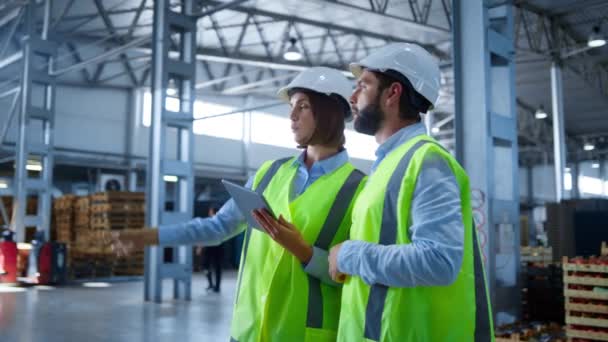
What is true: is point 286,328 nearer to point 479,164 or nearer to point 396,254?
point 396,254

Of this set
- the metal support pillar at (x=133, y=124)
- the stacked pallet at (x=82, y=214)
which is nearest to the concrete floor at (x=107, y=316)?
the stacked pallet at (x=82, y=214)

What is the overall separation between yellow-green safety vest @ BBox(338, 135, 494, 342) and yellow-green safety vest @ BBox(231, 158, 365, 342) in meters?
0.40

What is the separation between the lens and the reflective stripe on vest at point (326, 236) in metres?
2.26

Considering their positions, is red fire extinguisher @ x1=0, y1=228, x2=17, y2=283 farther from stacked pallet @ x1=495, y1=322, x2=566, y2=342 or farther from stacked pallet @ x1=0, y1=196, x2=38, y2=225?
stacked pallet @ x1=495, y1=322, x2=566, y2=342

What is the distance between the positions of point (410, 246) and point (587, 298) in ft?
17.9

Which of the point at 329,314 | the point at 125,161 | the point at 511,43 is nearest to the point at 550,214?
the point at 511,43

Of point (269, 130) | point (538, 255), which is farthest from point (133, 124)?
point (538, 255)

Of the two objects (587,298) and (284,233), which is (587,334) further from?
(284,233)

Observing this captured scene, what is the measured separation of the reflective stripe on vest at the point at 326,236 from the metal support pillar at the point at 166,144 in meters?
9.59

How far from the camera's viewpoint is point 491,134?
647 cm

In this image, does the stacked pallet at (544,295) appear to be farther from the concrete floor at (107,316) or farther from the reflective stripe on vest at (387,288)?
the reflective stripe on vest at (387,288)

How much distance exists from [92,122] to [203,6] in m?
8.15

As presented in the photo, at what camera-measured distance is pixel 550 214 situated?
11.2 metres

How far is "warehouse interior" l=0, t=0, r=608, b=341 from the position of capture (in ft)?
22.2
